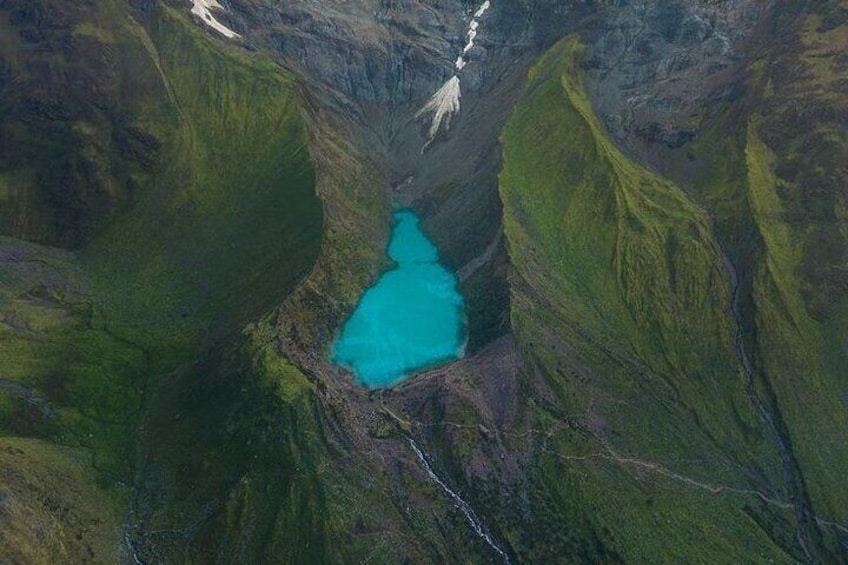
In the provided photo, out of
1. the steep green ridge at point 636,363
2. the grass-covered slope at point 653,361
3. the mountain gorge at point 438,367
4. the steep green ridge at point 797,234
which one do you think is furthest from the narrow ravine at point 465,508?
the steep green ridge at point 797,234

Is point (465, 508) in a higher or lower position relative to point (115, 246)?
lower

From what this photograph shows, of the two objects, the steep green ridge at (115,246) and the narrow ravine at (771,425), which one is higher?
the steep green ridge at (115,246)

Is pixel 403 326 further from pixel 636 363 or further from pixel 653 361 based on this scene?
pixel 653 361

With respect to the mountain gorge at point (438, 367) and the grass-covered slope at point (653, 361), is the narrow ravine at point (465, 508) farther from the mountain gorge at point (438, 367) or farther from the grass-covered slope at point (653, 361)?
the grass-covered slope at point (653, 361)

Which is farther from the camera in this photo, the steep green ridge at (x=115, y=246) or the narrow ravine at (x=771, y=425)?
the steep green ridge at (x=115, y=246)

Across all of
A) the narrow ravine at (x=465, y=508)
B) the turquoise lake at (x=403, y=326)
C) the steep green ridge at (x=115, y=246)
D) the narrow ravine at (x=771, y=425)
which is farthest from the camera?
the turquoise lake at (x=403, y=326)

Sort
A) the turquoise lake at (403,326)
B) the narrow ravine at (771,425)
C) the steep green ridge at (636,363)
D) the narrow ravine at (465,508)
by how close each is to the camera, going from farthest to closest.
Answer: the turquoise lake at (403,326)
the narrow ravine at (771,425)
the steep green ridge at (636,363)
the narrow ravine at (465,508)

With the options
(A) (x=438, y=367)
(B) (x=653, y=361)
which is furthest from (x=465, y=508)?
(B) (x=653, y=361)
